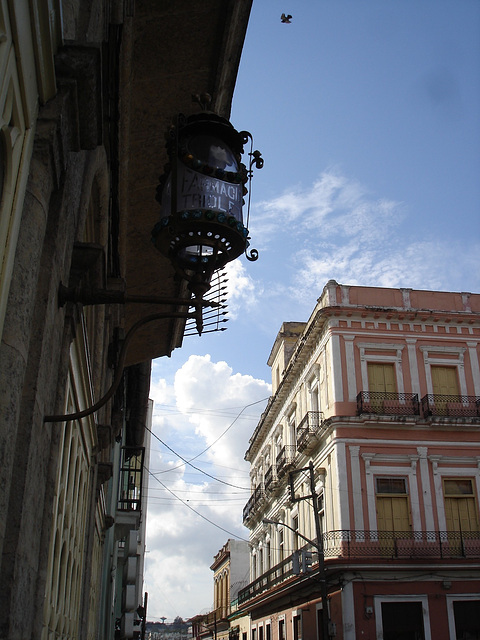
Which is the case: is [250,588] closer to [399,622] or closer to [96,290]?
[399,622]

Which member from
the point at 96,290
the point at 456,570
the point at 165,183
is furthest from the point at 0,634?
the point at 456,570

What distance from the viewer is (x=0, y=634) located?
1948 millimetres

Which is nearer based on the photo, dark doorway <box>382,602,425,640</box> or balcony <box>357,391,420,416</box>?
dark doorway <box>382,602,425,640</box>

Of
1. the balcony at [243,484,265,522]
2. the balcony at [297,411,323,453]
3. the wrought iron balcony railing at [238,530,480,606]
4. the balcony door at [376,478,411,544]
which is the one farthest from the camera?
the balcony at [243,484,265,522]

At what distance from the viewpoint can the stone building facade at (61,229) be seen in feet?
6.84

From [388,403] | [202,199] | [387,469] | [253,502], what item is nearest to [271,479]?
[253,502]

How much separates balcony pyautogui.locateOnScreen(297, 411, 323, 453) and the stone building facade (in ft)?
57.6

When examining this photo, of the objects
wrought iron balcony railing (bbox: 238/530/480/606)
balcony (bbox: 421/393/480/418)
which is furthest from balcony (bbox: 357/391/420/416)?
wrought iron balcony railing (bbox: 238/530/480/606)

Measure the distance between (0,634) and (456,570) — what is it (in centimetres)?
2019

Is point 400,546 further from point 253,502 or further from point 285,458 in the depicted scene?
point 253,502

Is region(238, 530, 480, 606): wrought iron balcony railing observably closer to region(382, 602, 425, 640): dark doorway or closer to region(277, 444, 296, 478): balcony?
region(382, 602, 425, 640): dark doorway

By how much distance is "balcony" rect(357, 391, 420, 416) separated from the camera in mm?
21531

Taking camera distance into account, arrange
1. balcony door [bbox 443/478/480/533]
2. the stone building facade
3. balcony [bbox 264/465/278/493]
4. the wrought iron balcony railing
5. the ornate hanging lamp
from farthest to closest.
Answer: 1. balcony [bbox 264/465/278/493]
2. balcony door [bbox 443/478/480/533]
3. the wrought iron balcony railing
4. the ornate hanging lamp
5. the stone building facade

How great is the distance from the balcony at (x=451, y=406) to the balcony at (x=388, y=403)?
1.23 feet
